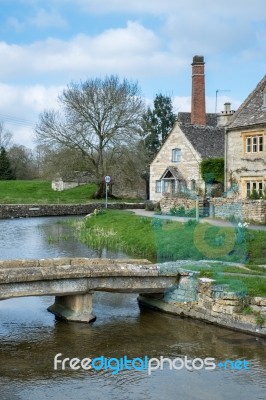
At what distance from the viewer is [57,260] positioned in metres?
16.3

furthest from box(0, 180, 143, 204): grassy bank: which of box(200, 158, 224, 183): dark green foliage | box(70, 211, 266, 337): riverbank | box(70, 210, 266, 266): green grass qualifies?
box(70, 210, 266, 266): green grass

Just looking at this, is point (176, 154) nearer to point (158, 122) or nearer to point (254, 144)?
point (254, 144)

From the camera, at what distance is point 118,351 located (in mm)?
12602

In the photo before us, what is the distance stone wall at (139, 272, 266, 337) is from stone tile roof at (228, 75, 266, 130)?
67.9 feet

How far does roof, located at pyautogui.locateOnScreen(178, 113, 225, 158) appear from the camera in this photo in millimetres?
46031

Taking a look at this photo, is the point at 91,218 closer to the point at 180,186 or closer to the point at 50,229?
the point at 50,229

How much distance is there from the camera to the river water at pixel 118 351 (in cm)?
1056

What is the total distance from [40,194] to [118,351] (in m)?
51.0

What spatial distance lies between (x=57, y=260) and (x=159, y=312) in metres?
3.17

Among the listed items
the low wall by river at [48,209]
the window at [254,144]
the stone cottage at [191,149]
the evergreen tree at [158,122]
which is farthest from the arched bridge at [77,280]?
the evergreen tree at [158,122]

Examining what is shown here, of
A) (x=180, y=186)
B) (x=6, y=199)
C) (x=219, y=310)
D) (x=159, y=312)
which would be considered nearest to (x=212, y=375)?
(x=219, y=310)

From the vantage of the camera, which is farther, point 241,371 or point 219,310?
point 219,310

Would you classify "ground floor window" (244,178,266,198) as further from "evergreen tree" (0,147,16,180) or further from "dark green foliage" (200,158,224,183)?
"evergreen tree" (0,147,16,180)

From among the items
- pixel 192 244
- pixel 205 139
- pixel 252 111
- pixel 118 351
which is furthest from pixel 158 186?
pixel 118 351
